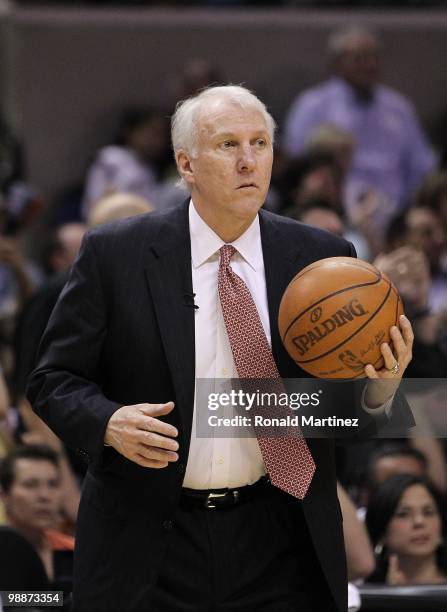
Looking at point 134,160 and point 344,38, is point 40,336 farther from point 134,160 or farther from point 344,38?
point 344,38

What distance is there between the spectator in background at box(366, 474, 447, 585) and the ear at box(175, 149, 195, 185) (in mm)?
A: 2272

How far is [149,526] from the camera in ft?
11.0

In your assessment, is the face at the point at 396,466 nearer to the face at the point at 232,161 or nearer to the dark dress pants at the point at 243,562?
the dark dress pants at the point at 243,562

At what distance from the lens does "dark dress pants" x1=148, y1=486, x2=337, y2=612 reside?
3.36 metres

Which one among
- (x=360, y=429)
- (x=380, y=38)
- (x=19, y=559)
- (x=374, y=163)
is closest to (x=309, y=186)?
(x=374, y=163)

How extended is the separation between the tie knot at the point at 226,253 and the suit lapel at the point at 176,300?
0.09m

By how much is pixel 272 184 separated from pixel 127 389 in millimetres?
5062

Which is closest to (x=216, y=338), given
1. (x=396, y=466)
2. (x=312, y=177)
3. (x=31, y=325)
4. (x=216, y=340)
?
(x=216, y=340)

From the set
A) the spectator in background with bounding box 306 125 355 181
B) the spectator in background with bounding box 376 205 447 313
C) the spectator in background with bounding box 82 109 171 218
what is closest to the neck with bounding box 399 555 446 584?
the spectator in background with bounding box 376 205 447 313

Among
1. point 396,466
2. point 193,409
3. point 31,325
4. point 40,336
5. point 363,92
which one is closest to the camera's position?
point 193,409

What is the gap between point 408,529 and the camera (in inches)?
212

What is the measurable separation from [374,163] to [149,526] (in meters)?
A: 6.02

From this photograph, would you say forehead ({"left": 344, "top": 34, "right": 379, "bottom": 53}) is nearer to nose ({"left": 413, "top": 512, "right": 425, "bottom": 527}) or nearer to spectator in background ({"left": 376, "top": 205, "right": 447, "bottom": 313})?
spectator in background ({"left": 376, "top": 205, "right": 447, "bottom": 313})

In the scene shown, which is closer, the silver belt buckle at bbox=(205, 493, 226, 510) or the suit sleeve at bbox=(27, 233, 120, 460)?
the suit sleeve at bbox=(27, 233, 120, 460)
